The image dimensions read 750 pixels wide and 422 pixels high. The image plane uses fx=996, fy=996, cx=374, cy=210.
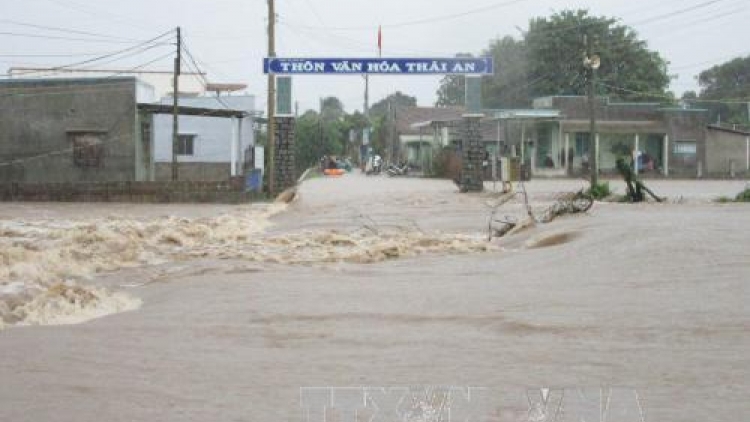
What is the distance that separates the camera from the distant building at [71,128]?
35812 mm

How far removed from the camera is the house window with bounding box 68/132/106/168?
3619 centimetres

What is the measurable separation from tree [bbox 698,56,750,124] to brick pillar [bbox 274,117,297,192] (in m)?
54.9

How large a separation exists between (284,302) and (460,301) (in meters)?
1.74

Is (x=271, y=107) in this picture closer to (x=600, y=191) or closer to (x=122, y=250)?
(x=600, y=191)

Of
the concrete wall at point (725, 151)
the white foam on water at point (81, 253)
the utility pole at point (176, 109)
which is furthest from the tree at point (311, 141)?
the white foam on water at point (81, 253)

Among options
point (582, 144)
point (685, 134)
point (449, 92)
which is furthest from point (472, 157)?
point (449, 92)

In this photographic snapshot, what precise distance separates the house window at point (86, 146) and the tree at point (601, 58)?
37.1 meters

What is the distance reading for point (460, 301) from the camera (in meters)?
9.63

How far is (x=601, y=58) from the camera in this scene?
64.2 metres

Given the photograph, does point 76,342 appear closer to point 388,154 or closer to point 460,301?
point 460,301

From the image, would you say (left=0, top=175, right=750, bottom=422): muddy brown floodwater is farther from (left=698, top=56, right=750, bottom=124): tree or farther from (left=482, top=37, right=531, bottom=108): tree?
(left=698, top=56, right=750, bottom=124): tree

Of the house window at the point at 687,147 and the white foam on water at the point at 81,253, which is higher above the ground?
the house window at the point at 687,147

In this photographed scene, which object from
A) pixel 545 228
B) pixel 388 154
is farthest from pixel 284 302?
pixel 388 154

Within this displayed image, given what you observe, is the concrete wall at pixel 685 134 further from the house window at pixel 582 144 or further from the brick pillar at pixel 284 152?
the brick pillar at pixel 284 152
